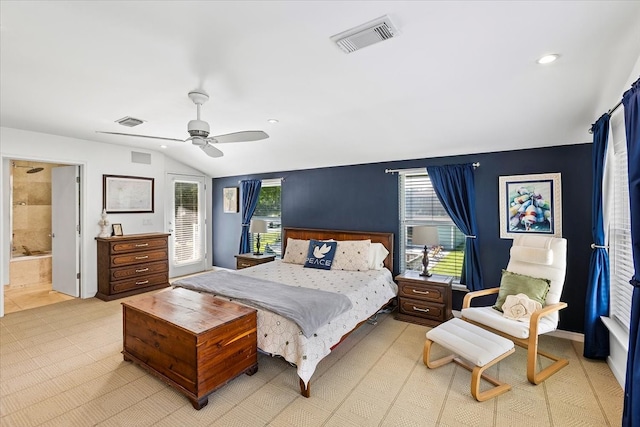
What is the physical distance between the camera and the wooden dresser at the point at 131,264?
4.85m

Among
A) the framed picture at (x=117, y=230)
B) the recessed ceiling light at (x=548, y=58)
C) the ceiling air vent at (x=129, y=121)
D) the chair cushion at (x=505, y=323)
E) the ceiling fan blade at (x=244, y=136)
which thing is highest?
the ceiling air vent at (x=129, y=121)

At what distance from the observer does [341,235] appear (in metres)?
4.90

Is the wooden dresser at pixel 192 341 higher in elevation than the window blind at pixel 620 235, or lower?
lower

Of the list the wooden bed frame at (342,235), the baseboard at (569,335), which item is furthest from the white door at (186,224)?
the baseboard at (569,335)

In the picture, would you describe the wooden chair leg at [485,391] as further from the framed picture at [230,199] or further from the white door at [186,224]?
the white door at [186,224]

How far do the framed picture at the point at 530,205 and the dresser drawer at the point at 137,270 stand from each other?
539cm

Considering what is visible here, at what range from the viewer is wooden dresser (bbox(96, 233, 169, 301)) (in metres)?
4.85

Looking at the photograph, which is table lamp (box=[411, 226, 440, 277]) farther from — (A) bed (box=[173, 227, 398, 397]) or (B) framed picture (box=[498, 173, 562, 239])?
(B) framed picture (box=[498, 173, 562, 239])

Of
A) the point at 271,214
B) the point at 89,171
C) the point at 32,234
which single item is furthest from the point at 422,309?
the point at 32,234

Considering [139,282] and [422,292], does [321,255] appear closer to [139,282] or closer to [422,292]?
[422,292]

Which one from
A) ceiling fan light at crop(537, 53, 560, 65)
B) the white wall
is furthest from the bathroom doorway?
ceiling fan light at crop(537, 53, 560, 65)

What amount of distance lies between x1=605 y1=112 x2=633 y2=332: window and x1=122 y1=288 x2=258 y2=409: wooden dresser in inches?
131

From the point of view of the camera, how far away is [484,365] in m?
2.38

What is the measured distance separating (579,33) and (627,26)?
0.72 ft
